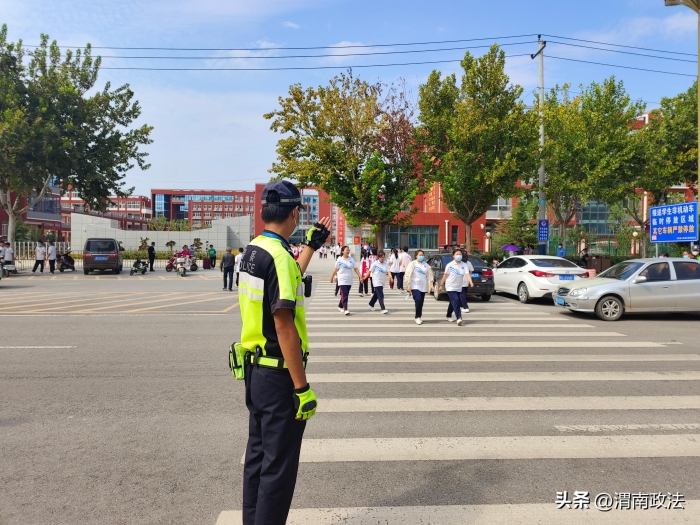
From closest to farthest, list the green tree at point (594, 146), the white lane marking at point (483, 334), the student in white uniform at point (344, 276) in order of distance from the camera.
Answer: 1. the white lane marking at point (483, 334)
2. the student in white uniform at point (344, 276)
3. the green tree at point (594, 146)

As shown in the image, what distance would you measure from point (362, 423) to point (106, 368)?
4.00m

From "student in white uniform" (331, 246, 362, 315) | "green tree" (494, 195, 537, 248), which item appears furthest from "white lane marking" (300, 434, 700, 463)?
"green tree" (494, 195, 537, 248)

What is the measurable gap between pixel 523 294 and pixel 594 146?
16.0 m

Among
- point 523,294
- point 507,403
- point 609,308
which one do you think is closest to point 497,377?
point 507,403

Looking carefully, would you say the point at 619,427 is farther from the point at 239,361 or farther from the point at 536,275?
the point at 536,275

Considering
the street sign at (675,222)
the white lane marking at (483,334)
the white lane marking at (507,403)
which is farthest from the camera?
the street sign at (675,222)

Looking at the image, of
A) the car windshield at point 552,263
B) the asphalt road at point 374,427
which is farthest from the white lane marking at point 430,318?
the car windshield at point 552,263

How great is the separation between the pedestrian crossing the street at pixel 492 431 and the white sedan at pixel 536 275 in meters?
6.56

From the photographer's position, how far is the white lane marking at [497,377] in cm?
663

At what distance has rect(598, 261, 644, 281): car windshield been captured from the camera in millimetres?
12852

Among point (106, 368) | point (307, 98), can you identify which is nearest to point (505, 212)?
point (307, 98)

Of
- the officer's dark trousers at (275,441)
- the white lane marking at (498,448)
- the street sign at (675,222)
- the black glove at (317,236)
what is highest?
the street sign at (675,222)

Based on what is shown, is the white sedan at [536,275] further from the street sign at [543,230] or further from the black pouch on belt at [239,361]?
the black pouch on belt at [239,361]

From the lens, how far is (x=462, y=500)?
351 centimetres
